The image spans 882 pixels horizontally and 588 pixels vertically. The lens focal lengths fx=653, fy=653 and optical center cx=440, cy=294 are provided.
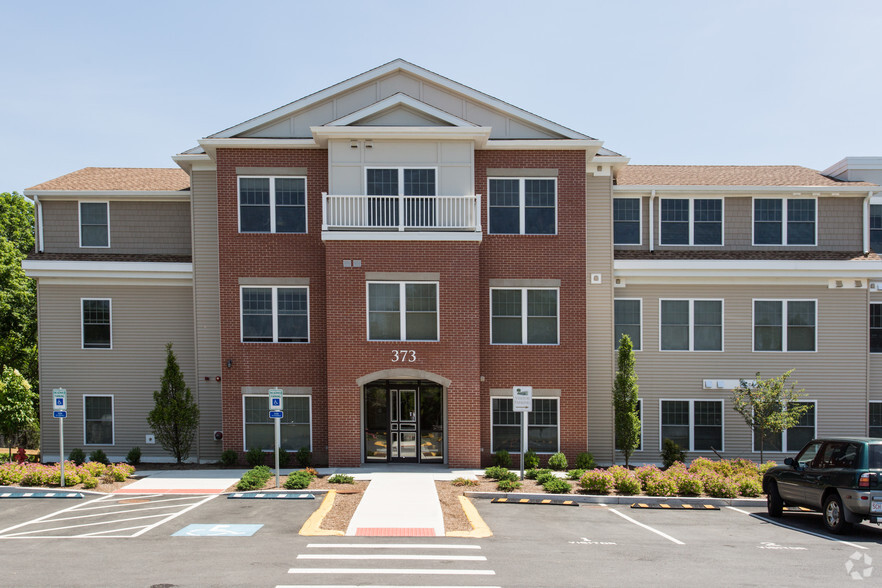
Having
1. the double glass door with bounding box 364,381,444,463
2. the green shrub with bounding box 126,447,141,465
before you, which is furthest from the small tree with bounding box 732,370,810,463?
the green shrub with bounding box 126,447,141,465

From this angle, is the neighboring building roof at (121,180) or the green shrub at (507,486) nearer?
the green shrub at (507,486)

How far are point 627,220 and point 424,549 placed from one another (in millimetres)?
13680

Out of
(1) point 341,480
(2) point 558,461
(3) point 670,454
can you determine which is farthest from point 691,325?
(1) point 341,480

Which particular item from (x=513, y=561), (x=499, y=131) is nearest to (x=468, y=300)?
(x=499, y=131)

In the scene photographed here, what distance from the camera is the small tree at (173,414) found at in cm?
1884

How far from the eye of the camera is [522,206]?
19.3 metres

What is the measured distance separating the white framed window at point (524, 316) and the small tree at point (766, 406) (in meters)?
5.74

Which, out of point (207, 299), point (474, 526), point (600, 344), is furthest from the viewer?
point (600, 344)

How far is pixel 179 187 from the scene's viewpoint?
21.3 metres

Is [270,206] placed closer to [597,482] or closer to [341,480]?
[341,480]

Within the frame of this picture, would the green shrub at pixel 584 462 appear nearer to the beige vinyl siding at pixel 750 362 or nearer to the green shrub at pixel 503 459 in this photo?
the green shrub at pixel 503 459

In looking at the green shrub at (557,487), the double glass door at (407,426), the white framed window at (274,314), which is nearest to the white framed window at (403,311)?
the double glass door at (407,426)

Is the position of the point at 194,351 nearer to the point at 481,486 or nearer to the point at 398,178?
the point at 398,178

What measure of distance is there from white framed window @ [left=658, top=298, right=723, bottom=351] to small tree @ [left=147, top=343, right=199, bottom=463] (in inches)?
572
